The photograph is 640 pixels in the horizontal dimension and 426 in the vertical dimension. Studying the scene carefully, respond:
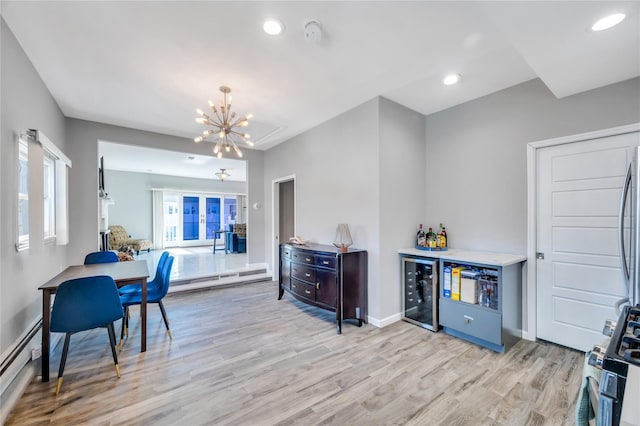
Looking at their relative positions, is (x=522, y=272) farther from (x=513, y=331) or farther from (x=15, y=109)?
(x=15, y=109)

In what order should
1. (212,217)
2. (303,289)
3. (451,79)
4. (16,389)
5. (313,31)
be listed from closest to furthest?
1. (16,389)
2. (313,31)
3. (451,79)
4. (303,289)
5. (212,217)

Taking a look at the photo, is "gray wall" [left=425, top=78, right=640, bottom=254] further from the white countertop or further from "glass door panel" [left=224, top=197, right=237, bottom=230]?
"glass door panel" [left=224, top=197, right=237, bottom=230]

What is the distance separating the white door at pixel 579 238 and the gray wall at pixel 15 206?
15.5ft

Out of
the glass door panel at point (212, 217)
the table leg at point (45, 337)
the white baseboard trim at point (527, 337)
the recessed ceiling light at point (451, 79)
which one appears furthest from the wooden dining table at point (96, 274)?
the glass door panel at point (212, 217)

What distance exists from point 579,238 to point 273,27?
3373mm

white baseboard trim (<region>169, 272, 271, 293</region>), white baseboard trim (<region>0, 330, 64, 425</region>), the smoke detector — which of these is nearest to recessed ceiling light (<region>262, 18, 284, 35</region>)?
the smoke detector

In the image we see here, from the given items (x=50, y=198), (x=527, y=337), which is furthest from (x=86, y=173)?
(x=527, y=337)

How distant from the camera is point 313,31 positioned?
2.04 metres

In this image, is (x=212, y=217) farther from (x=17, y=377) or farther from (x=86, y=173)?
(x=17, y=377)

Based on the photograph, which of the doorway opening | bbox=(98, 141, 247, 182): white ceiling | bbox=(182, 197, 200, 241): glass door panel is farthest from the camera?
bbox=(182, 197, 200, 241): glass door panel

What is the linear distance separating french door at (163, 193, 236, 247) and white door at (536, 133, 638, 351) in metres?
9.29

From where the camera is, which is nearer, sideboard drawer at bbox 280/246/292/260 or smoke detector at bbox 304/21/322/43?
smoke detector at bbox 304/21/322/43

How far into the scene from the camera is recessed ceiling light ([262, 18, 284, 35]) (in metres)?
2.00

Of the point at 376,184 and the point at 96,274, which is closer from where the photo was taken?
the point at 96,274
